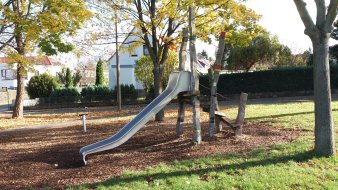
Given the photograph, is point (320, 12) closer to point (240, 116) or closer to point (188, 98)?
point (240, 116)

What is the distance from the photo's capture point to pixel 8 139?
12469mm

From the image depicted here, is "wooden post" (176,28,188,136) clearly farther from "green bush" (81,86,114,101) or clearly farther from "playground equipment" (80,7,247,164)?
"green bush" (81,86,114,101)

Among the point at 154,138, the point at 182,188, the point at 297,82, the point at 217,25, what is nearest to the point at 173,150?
the point at 154,138

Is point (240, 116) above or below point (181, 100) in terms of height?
below

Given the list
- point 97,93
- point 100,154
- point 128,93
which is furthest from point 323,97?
point 97,93

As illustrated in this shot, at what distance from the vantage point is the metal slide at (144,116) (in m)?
8.02

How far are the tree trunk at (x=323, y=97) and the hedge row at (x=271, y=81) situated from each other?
20.3 m

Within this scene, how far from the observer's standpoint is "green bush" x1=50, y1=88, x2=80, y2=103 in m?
32.2

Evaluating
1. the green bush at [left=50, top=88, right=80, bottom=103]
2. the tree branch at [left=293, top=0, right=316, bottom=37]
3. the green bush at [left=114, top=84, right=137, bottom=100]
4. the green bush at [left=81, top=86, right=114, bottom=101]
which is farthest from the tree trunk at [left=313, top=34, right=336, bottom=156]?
the green bush at [left=50, top=88, right=80, bottom=103]

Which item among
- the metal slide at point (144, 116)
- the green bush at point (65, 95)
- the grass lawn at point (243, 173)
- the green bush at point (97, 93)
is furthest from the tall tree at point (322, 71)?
the green bush at point (65, 95)

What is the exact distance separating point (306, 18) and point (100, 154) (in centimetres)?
497

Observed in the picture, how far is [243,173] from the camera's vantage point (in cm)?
641

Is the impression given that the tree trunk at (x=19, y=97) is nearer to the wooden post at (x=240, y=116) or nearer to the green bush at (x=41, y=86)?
the green bush at (x=41, y=86)

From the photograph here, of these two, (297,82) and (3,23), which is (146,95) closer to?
(297,82)
